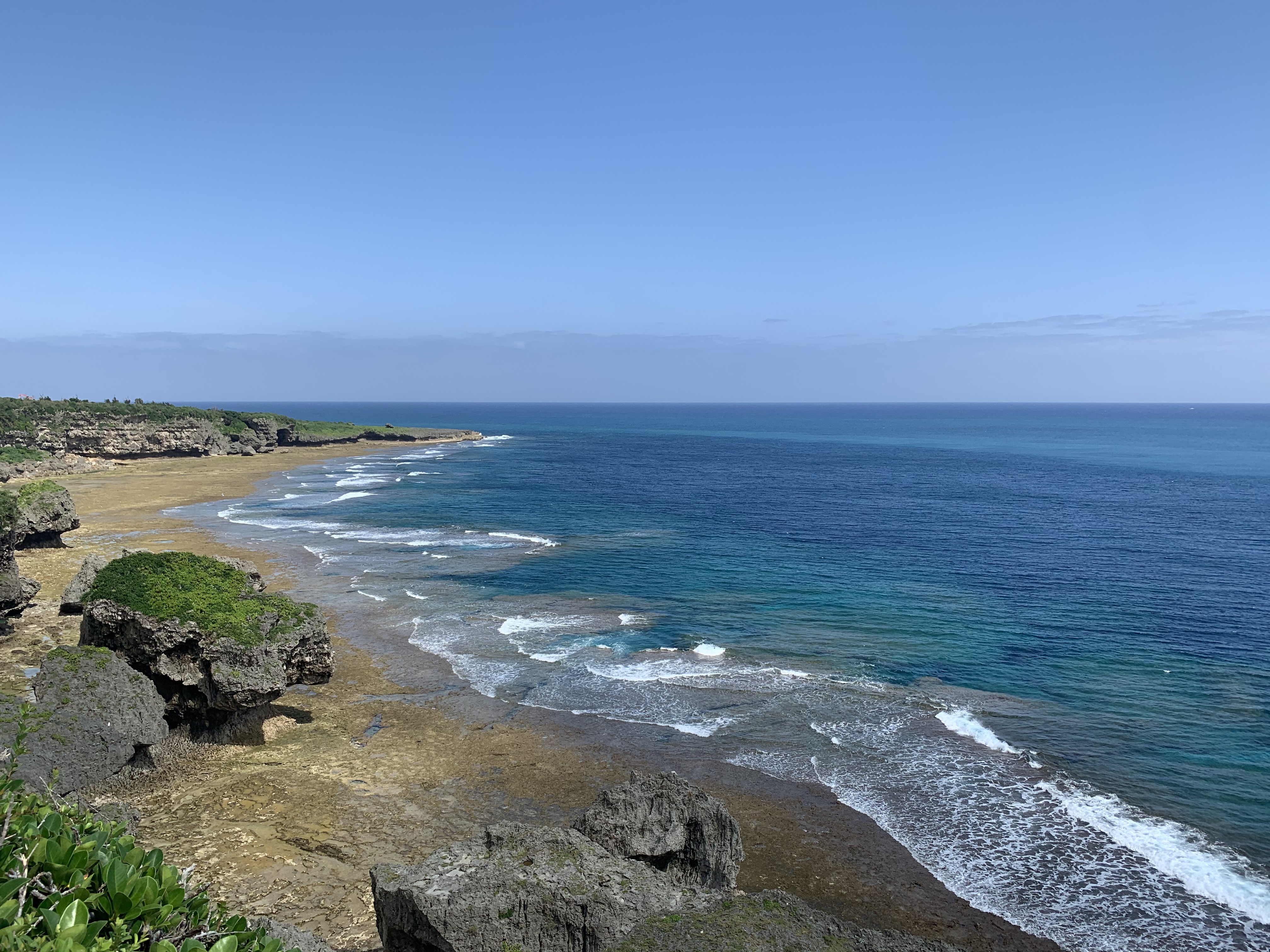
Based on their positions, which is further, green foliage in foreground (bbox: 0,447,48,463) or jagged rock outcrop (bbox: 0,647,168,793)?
green foliage in foreground (bbox: 0,447,48,463)

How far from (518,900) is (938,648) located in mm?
30621

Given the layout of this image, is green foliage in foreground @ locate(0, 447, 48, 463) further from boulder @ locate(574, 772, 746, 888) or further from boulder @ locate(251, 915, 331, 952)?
boulder @ locate(251, 915, 331, 952)

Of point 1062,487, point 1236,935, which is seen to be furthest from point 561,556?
point 1062,487

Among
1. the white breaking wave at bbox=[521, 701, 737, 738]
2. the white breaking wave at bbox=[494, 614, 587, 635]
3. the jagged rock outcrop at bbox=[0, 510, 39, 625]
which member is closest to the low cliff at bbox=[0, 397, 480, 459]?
the jagged rock outcrop at bbox=[0, 510, 39, 625]

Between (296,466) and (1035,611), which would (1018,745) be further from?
(296,466)

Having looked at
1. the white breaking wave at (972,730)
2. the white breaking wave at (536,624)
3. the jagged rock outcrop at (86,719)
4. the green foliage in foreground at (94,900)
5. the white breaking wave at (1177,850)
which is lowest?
the white breaking wave at (1177,850)

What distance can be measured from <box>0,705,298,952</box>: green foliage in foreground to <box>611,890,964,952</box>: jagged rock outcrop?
742 cm

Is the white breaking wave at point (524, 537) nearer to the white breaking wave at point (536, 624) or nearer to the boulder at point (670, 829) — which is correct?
the white breaking wave at point (536, 624)

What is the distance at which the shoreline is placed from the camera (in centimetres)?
1969

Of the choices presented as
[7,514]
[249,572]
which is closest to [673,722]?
[249,572]

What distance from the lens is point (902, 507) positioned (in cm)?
8438

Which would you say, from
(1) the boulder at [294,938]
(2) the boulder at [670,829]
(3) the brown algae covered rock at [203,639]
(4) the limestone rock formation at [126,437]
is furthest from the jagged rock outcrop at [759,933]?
(4) the limestone rock formation at [126,437]

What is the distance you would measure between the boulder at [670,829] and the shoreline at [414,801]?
333 centimetres

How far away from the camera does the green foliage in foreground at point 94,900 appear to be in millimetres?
5805
